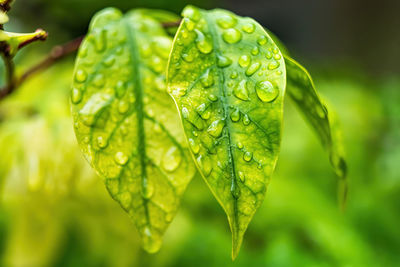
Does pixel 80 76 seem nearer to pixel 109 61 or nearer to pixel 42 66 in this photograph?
pixel 109 61

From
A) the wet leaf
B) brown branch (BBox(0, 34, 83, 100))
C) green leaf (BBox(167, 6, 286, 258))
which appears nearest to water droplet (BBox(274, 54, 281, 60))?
green leaf (BBox(167, 6, 286, 258))

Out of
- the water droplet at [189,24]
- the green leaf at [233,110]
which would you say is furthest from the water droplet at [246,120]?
the water droplet at [189,24]

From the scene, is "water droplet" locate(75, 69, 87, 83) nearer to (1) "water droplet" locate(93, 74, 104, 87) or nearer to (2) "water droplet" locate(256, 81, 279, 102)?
(1) "water droplet" locate(93, 74, 104, 87)

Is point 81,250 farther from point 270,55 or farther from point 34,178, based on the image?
point 270,55

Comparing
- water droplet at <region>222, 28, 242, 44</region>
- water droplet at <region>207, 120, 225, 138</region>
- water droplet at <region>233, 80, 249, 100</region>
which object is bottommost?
water droplet at <region>207, 120, 225, 138</region>

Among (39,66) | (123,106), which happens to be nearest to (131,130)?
(123,106)
